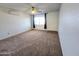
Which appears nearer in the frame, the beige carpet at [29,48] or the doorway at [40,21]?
the beige carpet at [29,48]

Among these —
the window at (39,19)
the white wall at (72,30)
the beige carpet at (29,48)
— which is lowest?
the beige carpet at (29,48)

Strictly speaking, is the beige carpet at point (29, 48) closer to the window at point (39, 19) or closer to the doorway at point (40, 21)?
the doorway at point (40, 21)

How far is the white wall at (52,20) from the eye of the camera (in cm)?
800

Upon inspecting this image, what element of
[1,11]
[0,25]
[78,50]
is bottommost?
[78,50]

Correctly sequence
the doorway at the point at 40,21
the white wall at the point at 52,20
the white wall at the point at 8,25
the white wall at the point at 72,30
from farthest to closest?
1. the doorway at the point at 40,21
2. the white wall at the point at 52,20
3. the white wall at the point at 8,25
4. the white wall at the point at 72,30

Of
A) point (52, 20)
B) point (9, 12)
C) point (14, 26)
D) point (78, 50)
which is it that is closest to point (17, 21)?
point (14, 26)

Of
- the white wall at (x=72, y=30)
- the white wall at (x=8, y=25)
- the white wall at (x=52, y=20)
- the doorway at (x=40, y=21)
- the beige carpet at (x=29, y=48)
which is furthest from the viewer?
the doorway at (x=40, y=21)

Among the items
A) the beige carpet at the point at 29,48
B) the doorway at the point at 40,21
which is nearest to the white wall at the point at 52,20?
the doorway at the point at 40,21

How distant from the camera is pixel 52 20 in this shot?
27.0 ft

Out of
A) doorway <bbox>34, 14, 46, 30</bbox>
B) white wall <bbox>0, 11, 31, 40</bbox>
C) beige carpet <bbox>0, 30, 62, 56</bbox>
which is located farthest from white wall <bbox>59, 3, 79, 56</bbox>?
doorway <bbox>34, 14, 46, 30</bbox>

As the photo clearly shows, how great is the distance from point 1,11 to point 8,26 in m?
0.99

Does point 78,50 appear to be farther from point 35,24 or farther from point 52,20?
point 35,24

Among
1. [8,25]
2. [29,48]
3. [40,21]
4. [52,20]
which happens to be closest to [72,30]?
[29,48]

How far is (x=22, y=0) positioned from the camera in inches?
24.1
